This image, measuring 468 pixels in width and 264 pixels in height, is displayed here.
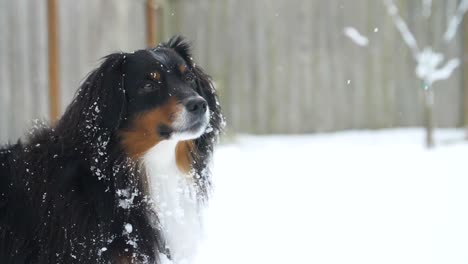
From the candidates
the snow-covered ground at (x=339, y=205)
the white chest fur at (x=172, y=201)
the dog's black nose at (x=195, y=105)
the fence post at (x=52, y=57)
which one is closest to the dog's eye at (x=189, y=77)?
the dog's black nose at (x=195, y=105)

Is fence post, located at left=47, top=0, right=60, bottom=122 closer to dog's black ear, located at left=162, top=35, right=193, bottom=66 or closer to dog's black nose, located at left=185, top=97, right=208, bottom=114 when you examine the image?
dog's black ear, located at left=162, top=35, right=193, bottom=66

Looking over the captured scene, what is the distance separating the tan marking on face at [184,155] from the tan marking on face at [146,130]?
0.71 feet

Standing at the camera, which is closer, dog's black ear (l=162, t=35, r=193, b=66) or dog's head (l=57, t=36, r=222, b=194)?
dog's head (l=57, t=36, r=222, b=194)

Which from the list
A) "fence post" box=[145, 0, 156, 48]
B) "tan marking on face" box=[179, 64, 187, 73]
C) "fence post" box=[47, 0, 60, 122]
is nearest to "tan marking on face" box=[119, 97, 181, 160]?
"tan marking on face" box=[179, 64, 187, 73]

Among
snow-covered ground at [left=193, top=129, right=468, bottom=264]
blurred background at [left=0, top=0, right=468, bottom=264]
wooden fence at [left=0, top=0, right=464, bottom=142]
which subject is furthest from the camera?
wooden fence at [left=0, top=0, right=464, bottom=142]

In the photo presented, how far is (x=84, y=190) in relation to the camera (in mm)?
3090

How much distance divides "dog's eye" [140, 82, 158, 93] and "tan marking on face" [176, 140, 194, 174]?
0.35m

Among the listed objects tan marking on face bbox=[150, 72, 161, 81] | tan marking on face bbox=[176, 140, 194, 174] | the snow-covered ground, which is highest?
tan marking on face bbox=[150, 72, 161, 81]

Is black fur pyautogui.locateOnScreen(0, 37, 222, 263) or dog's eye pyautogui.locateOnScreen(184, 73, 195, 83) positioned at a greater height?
dog's eye pyautogui.locateOnScreen(184, 73, 195, 83)

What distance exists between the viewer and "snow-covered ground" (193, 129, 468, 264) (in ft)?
14.2

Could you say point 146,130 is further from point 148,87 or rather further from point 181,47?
point 181,47

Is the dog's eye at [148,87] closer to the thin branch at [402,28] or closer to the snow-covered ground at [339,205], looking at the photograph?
the snow-covered ground at [339,205]

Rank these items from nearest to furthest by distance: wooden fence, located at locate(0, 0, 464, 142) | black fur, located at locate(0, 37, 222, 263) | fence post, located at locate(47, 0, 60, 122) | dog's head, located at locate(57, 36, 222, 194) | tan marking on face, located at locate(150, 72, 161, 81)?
black fur, located at locate(0, 37, 222, 263), dog's head, located at locate(57, 36, 222, 194), tan marking on face, located at locate(150, 72, 161, 81), fence post, located at locate(47, 0, 60, 122), wooden fence, located at locate(0, 0, 464, 142)

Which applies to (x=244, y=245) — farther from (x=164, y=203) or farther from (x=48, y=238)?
(x=48, y=238)
